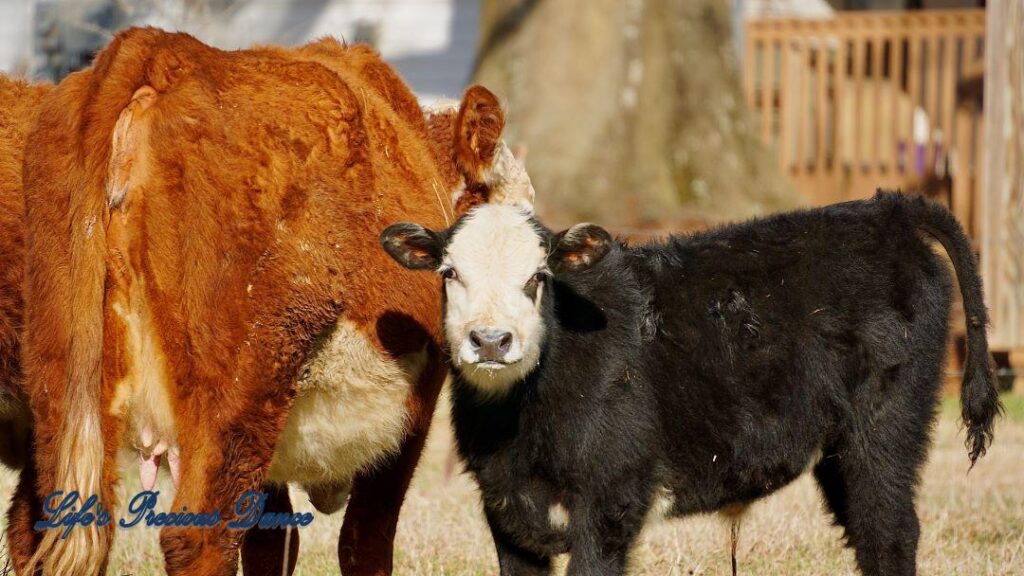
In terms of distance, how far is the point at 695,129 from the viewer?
12.8 meters

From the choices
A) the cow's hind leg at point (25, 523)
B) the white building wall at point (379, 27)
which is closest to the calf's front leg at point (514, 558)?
the cow's hind leg at point (25, 523)

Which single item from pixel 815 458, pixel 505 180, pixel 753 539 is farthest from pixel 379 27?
pixel 815 458

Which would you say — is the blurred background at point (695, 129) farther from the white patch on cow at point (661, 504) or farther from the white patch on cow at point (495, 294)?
the white patch on cow at point (495, 294)

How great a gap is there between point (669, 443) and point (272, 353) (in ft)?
4.81

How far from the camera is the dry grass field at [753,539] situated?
5.96m

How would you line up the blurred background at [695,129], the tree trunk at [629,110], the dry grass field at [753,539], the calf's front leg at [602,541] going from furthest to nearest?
the tree trunk at [629,110] < the blurred background at [695,129] < the dry grass field at [753,539] < the calf's front leg at [602,541]

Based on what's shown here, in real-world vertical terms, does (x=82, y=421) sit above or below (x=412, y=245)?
below

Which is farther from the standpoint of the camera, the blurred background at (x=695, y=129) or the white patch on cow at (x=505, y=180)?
the blurred background at (x=695, y=129)

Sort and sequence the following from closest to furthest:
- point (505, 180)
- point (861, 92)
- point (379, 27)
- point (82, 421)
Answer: point (82, 421), point (505, 180), point (861, 92), point (379, 27)

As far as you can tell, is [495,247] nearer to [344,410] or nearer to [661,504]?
[344,410]

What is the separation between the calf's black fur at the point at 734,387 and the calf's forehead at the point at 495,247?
0.09 m

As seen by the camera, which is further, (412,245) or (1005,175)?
(1005,175)

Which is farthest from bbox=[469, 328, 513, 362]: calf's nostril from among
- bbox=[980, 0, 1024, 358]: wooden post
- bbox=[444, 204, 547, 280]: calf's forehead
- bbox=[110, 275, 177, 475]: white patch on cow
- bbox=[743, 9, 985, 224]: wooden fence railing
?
bbox=[743, 9, 985, 224]: wooden fence railing

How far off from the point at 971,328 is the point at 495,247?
6.78 ft
